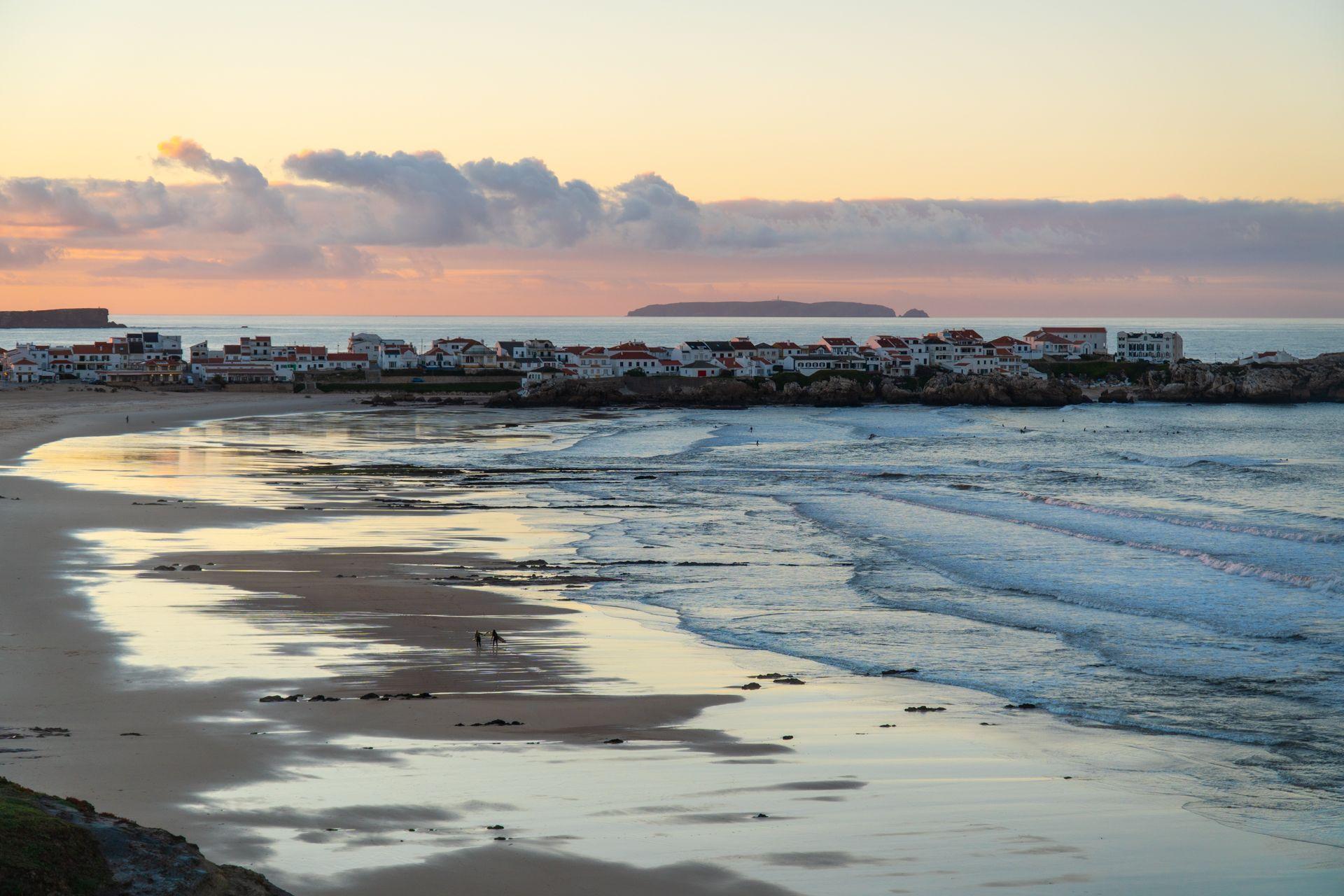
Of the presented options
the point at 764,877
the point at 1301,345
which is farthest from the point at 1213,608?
the point at 1301,345

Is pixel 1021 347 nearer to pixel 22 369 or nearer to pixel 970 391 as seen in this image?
pixel 970 391

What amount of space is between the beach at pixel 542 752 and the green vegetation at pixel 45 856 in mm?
1852

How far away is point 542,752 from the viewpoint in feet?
38.2

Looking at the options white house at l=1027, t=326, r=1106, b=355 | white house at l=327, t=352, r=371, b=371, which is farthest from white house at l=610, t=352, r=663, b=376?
white house at l=1027, t=326, r=1106, b=355

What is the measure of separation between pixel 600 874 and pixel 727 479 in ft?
117

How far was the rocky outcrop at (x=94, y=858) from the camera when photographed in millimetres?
6152

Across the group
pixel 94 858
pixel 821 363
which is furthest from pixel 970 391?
pixel 94 858

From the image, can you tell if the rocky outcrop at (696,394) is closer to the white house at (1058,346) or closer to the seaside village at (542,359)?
the seaside village at (542,359)

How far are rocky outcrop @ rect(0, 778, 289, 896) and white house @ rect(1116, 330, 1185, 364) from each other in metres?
136

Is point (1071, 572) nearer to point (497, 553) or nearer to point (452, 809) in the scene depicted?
point (497, 553)

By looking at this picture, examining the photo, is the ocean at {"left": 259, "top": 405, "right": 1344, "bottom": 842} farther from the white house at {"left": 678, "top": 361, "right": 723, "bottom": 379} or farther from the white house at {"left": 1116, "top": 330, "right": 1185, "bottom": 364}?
the white house at {"left": 1116, "top": 330, "right": 1185, "bottom": 364}

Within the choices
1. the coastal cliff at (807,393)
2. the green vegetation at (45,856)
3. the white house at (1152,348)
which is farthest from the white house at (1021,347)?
the green vegetation at (45,856)

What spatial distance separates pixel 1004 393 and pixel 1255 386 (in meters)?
21.3

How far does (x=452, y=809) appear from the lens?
32.0 feet
